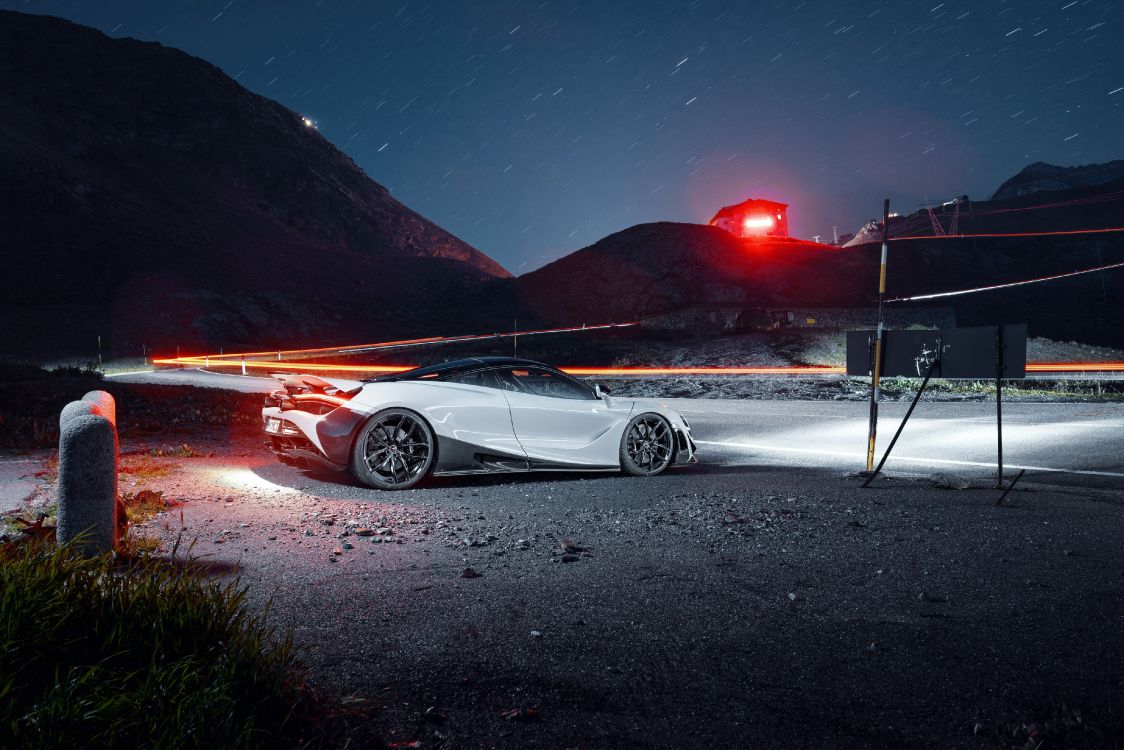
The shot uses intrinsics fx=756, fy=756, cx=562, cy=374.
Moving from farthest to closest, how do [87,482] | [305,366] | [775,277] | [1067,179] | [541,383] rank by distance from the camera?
[1067,179]
[775,277]
[305,366]
[541,383]
[87,482]

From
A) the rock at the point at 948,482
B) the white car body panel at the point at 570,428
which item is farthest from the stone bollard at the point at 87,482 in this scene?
the rock at the point at 948,482

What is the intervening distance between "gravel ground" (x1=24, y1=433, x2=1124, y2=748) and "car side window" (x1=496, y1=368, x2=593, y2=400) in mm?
1136

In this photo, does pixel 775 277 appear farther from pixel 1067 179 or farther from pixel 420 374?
pixel 1067 179

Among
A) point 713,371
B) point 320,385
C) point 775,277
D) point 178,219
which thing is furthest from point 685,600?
point 178,219

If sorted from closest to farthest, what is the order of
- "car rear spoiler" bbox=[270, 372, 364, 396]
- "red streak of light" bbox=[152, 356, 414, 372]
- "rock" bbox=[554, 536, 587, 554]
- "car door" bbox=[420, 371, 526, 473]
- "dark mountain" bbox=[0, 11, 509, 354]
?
"rock" bbox=[554, 536, 587, 554] < "car rear spoiler" bbox=[270, 372, 364, 396] < "car door" bbox=[420, 371, 526, 473] < "red streak of light" bbox=[152, 356, 414, 372] < "dark mountain" bbox=[0, 11, 509, 354]

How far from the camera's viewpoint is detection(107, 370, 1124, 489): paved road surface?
29.3ft

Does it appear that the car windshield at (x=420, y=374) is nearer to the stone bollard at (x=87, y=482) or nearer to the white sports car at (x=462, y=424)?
the white sports car at (x=462, y=424)

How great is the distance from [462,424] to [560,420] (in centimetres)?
106

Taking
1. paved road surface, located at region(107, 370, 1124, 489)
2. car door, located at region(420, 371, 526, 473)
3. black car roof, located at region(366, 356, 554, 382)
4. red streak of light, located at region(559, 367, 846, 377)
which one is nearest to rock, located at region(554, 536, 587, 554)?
car door, located at region(420, 371, 526, 473)

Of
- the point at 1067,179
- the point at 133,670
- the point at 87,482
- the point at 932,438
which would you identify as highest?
the point at 1067,179

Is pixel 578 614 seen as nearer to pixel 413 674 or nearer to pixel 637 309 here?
pixel 413 674

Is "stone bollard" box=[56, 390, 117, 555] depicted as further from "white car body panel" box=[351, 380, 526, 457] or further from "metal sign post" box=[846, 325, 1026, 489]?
"metal sign post" box=[846, 325, 1026, 489]

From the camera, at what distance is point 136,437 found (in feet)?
36.7

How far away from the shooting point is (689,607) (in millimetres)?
4184
